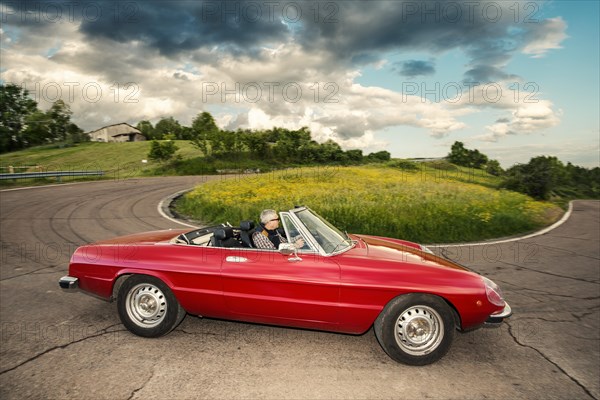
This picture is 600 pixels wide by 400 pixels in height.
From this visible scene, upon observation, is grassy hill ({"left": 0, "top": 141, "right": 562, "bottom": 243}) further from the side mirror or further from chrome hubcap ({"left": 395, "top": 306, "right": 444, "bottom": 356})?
the side mirror

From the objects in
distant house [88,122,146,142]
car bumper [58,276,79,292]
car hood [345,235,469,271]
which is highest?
distant house [88,122,146,142]

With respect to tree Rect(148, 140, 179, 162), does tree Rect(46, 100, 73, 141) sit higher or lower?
higher

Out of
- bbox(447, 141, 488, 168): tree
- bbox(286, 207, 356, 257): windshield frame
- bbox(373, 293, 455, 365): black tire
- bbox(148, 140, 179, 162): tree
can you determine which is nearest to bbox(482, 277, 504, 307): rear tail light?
bbox(373, 293, 455, 365): black tire

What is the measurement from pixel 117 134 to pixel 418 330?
326 ft

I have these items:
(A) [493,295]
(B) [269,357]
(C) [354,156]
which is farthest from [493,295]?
(C) [354,156]

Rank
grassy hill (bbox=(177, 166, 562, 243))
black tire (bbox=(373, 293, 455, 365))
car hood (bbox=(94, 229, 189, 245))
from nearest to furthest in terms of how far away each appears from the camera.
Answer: black tire (bbox=(373, 293, 455, 365)), car hood (bbox=(94, 229, 189, 245)), grassy hill (bbox=(177, 166, 562, 243))

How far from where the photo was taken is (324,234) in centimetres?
429

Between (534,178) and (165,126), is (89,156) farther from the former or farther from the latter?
(534,178)

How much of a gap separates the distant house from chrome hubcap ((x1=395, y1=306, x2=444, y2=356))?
Result: 96936 millimetres

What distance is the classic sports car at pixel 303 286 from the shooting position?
3.66 m

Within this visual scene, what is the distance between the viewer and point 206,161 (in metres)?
45.0

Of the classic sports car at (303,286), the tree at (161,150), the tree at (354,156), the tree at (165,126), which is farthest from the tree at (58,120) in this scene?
the classic sports car at (303,286)

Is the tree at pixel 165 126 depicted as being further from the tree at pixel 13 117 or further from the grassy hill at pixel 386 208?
the grassy hill at pixel 386 208

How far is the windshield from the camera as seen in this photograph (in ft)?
13.5
